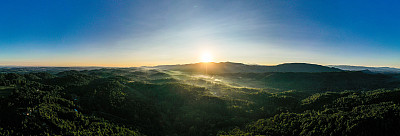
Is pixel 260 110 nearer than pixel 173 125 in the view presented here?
No

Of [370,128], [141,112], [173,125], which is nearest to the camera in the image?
[370,128]

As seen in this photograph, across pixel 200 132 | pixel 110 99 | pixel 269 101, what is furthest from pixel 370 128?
pixel 110 99

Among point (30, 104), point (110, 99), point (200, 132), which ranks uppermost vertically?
point (30, 104)

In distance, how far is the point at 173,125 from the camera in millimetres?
18234

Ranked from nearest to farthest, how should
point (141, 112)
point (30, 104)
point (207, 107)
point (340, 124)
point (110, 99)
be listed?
point (340, 124), point (30, 104), point (141, 112), point (110, 99), point (207, 107)

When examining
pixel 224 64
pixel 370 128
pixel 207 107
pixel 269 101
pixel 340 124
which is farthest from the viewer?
pixel 224 64

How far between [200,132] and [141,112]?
27.7 feet

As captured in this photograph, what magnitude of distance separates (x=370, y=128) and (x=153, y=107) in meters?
21.7

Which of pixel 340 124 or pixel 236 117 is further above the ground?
pixel 340 124

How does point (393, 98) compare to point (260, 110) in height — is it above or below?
above

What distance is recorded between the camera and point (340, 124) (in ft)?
36.2

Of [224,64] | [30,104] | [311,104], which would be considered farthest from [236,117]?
[224,64]

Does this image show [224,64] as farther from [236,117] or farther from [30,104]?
[30,104]

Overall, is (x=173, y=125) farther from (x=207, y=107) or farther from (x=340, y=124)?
(x=340, y=124)
